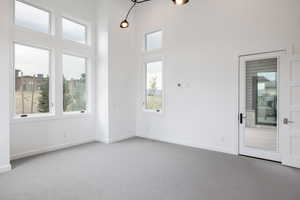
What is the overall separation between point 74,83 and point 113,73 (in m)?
1.20

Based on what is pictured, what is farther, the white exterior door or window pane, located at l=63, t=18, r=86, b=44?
window pane, located at l=63, t=18, r=86, b=44

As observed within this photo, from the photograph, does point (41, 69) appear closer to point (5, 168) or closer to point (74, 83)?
point (74, 83)

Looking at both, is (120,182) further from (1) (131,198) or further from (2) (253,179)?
(2) (253,179)

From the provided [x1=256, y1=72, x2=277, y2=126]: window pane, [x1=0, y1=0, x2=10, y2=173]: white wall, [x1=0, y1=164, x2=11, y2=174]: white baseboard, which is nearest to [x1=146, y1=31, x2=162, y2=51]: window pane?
[x1=256, y1=72, x2=277, y2=126]: window pane

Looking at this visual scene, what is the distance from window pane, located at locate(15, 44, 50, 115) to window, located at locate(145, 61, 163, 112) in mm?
3049

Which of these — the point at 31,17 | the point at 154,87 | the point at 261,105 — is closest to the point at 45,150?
the point at 31,17

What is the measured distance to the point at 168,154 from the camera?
4.43m

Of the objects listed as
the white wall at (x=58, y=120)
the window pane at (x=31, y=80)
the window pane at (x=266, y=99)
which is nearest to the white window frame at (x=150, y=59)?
the white wall at (x=58, y=120)

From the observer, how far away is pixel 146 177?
318 centimetres

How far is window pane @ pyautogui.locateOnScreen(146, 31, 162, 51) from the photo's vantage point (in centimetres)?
585

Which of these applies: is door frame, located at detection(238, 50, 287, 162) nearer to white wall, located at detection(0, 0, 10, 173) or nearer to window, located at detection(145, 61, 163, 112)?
window, located at detection(145, 61, 163, 112)

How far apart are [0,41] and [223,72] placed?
15.7 ft

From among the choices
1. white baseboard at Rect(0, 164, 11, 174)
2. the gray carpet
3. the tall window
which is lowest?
the gray carpet

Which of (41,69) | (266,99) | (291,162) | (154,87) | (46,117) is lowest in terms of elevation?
(291,162)
